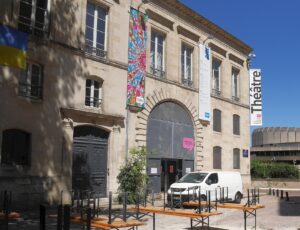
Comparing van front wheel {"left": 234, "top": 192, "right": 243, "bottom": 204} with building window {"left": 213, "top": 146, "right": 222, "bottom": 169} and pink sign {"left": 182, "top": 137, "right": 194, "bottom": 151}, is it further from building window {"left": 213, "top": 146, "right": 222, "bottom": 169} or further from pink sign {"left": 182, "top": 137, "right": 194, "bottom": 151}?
building window {"left": 213, "top": 146, "right": 222, "bottom": 169}

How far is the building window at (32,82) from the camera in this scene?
60.8 feet

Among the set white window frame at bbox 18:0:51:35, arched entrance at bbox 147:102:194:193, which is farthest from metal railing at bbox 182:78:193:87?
white window frame at bbox 18:0:51:35

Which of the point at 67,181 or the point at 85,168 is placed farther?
the point at 85,168

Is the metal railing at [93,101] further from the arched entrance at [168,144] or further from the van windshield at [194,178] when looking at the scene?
the van windshield at [194,178]

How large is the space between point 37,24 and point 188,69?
12.7 m

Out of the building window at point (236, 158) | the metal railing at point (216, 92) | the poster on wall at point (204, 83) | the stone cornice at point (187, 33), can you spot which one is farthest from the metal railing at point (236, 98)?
the stone cornice at point (187, 33)

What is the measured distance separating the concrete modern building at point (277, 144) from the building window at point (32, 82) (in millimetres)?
78874

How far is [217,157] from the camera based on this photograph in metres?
31.6

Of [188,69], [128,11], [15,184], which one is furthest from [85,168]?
[188,69]

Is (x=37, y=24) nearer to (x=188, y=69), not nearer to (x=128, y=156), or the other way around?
(x=128, y=156)

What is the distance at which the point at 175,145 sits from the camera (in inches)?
1082

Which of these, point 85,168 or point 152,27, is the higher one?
point 152,27

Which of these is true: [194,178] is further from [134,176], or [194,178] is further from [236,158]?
[236,158]

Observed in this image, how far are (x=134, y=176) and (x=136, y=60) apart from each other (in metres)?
6.69
